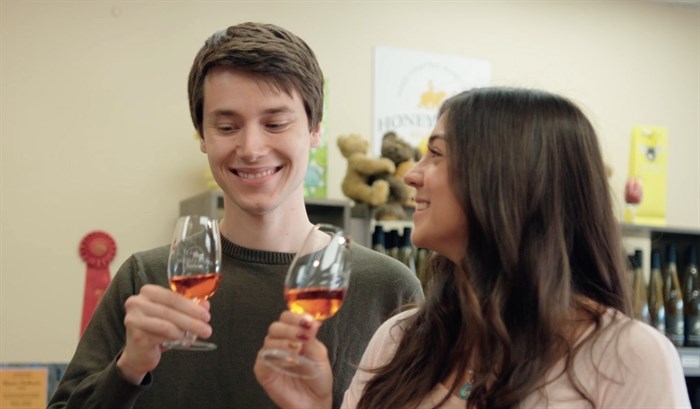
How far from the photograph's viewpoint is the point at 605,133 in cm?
440

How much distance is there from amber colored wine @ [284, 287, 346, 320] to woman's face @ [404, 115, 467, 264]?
182 mm

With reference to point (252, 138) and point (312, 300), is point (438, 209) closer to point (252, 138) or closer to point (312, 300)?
point (312, 300)

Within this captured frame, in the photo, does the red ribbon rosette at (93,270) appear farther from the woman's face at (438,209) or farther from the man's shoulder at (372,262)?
the woman's face at (438,209)

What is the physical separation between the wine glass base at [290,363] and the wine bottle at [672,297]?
2981 millimetres

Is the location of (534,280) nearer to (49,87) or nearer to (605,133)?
(49,87)

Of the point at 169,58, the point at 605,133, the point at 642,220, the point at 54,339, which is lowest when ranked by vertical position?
the point at 54,339

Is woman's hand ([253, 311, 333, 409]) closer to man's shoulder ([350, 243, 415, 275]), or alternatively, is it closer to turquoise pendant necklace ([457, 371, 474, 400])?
turquoise pendant necklace ([457, 371, 474, 400])

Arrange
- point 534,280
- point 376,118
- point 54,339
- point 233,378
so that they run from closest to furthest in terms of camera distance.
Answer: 1. point 534,280
2. point 233,378
3. point 54,339
4. point 376,118

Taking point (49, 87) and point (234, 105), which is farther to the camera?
point (49, 87)

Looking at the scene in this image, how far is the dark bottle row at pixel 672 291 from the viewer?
4.03 m

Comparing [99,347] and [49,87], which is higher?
[49,87]

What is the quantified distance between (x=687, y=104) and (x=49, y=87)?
2.92 meters

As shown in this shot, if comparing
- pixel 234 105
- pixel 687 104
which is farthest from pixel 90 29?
pixel 687 104

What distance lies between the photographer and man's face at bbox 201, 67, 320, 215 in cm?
163
